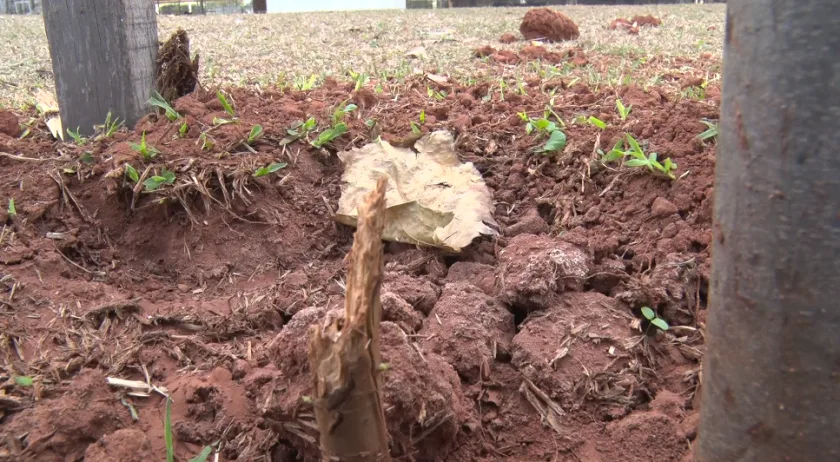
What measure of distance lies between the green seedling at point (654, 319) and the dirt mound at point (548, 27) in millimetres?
5261

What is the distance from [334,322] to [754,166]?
720 millimetres

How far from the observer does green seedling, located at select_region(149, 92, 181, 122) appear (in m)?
2.85

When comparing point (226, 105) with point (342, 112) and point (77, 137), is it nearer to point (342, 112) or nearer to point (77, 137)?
point (342, 112)

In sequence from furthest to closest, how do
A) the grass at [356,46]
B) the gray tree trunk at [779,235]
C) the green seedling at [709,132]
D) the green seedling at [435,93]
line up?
the grass at [356,46]
the green seedling at [435,93]
the green seedling at [709,132]
the gray tree trunk at [779,235]

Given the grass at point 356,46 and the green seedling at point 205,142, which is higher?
the grass at point 356,46

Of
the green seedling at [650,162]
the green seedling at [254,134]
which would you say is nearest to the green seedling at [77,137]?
the green seedling at [254,134]

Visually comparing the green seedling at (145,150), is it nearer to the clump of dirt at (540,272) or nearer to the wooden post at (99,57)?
the wooden post at (99,57)

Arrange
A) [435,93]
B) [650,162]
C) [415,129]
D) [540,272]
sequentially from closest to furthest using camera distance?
[540,272] → [650,162] → [415,129] → [435,93]

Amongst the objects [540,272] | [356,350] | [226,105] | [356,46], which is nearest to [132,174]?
[226,105]

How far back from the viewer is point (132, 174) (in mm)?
2432

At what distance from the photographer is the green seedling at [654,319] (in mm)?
1824

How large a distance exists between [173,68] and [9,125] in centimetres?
77

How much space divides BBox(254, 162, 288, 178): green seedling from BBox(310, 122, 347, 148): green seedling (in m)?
0.18

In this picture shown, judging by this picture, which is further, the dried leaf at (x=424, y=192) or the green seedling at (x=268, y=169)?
the green seedling at (x=268, y=169)
